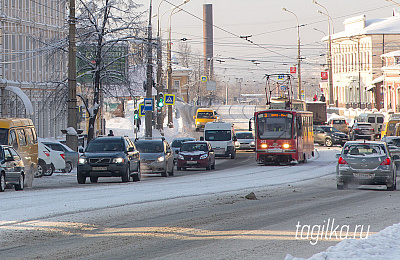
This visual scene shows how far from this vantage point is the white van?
4703 cm

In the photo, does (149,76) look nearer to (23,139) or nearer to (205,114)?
(23,139)

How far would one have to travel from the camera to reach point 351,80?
110m

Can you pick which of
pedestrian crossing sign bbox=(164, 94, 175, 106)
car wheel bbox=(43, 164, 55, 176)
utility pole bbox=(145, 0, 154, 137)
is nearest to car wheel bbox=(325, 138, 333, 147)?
pedestrian crossing sign bbox=(164, 94, 175, 106)

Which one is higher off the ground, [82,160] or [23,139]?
[23,139]


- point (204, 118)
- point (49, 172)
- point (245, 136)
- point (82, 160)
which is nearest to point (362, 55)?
point (204, 118)

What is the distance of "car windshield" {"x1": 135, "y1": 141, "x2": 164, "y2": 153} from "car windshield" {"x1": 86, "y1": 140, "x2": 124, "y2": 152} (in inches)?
187

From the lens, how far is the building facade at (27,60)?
48.4m

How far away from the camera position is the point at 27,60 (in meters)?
55.7

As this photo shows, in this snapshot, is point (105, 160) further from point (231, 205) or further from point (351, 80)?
point (351, 80)

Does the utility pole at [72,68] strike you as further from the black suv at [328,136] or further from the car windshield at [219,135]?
the black suv at [328,136]

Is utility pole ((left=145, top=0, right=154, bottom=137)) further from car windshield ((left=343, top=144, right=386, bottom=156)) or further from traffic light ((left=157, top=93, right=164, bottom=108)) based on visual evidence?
car windshield ((left=343, top=144, right=386, bottom=156))

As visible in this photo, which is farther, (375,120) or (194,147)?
(375,120)

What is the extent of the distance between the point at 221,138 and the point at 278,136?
9.70m

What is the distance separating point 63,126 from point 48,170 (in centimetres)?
3414
